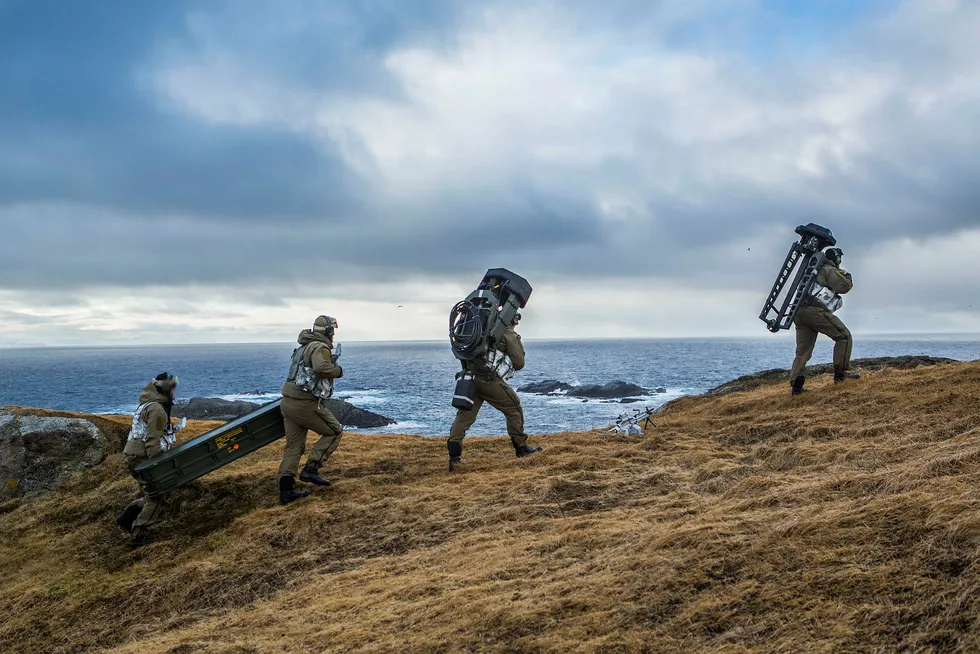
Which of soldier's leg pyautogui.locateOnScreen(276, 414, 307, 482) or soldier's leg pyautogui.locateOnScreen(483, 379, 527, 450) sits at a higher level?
soldier's leg pyautogui.locateOnScreen(483, 379, 527, 450)

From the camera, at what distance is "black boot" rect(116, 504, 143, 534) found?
31.7 feet

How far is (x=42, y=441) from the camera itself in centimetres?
1282

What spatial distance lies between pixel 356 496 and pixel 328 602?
11.8 ft

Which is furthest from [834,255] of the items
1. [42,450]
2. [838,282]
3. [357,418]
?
[357,418]

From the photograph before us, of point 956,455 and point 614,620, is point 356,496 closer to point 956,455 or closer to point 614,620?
point 614,620

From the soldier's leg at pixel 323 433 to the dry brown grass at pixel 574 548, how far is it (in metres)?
0.58

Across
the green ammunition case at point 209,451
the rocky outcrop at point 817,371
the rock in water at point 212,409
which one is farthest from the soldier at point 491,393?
the rock in water at point 212,409

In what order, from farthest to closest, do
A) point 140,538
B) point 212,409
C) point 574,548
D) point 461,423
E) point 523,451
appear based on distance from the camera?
point 212,409
point 523,451
point 461,423
point 140,538
point 574,548

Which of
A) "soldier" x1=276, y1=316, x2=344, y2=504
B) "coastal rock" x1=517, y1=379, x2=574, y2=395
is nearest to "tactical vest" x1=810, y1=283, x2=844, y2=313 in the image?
"soldier" x1=276, y1=316, x2=344, y2=504

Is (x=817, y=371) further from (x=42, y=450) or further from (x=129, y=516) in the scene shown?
(x=42, y=450)

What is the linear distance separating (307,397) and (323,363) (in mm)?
680

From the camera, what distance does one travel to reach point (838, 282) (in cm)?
1300

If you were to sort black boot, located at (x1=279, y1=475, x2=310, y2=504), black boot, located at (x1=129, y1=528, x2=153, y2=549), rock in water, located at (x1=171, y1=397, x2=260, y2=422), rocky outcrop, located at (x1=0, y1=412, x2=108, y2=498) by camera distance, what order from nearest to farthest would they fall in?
black boot, located at (x1=129, y1=528, x2=153, y2=549) < black boot, located at (x1=279, y1=475, x2=310, y2=504) < rocky outcrop, located at (x1=0, y1=412, x2=108, y2=498) < rock in water, located at (x1=171, y1=397, x2=260, y2=422)

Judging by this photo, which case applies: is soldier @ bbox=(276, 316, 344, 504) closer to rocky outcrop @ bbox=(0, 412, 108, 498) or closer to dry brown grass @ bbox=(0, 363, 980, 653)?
dry brown grass @ bbox=(0, 363, 980, 653)
